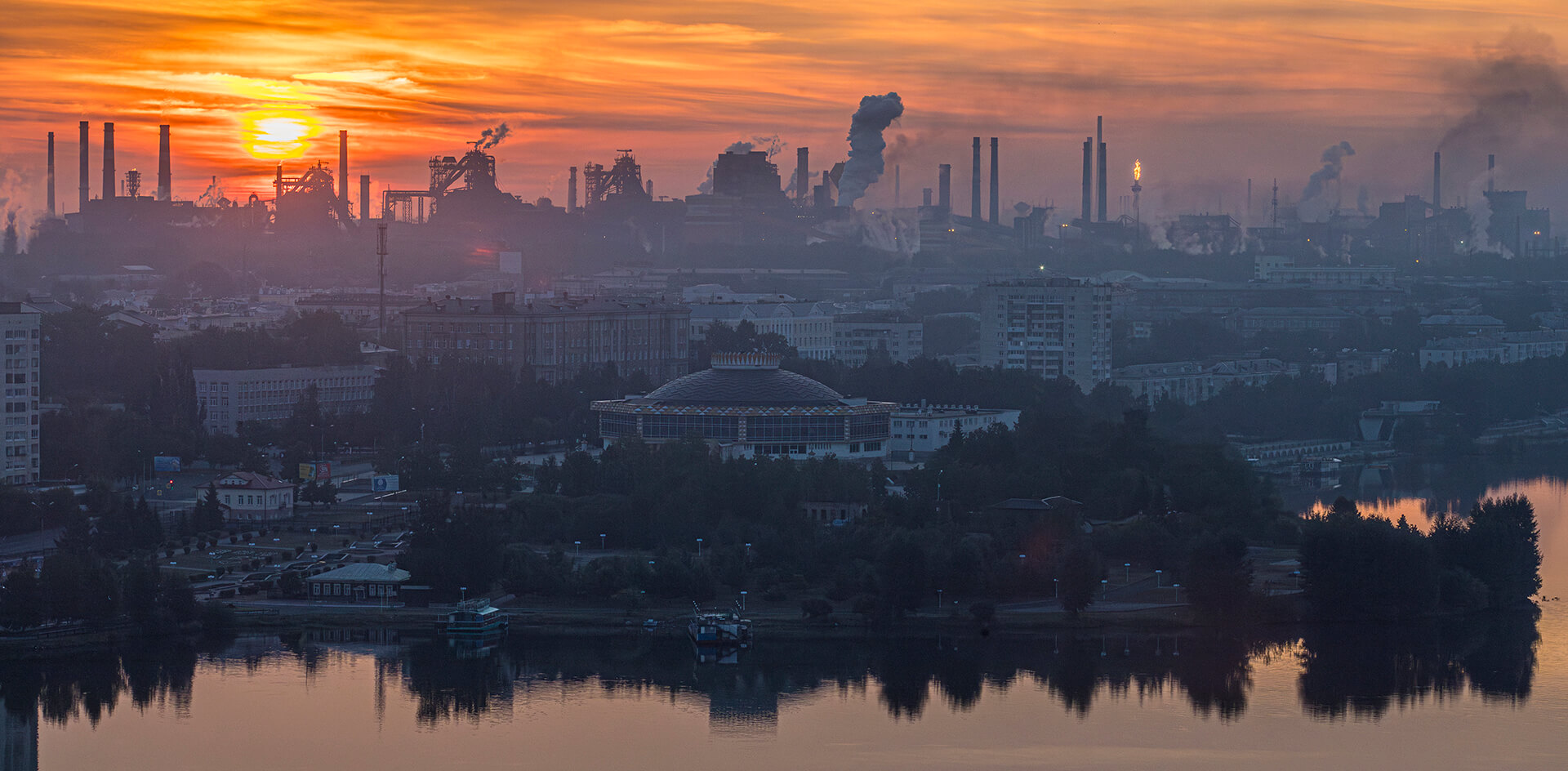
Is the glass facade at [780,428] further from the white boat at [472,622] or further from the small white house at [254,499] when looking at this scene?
the white boat at [472,622]

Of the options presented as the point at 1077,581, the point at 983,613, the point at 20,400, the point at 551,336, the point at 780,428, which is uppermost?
the point at 551,336

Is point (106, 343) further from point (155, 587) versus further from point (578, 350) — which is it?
point (155, 587)

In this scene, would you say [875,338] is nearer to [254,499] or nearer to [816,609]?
[254,499]

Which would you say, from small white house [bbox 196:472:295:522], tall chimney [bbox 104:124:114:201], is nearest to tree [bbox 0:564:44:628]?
small white house [bbox 196:472:295:522]

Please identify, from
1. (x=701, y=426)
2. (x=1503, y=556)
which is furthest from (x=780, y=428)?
(x=1503, y=556)

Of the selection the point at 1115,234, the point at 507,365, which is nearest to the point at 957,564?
the point at 507,365

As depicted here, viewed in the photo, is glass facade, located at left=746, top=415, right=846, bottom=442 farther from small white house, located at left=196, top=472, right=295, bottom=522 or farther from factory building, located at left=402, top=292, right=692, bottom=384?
factory building, located at left=402, top=292, right=692, bottom=384
